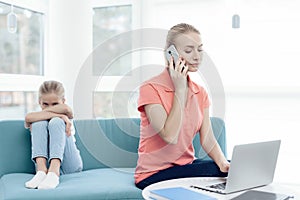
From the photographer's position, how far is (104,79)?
3166 mm

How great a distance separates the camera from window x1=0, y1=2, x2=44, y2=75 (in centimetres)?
275

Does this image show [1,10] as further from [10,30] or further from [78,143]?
[78,143]

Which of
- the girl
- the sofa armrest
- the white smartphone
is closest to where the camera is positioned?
the white smartphone

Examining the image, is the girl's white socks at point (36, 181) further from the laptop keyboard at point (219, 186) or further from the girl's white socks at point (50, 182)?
the laptop keyboard at point (219, 186)

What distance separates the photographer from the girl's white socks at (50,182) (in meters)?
1.72

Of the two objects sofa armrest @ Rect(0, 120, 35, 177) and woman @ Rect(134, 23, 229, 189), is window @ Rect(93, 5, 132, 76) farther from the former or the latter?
woman @ Rect(134, 23, 229, 189)

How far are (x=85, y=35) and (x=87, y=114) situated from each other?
0.71m

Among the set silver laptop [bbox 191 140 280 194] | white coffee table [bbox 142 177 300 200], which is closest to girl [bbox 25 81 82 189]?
white coffee table [bbox 142 177 300 200]

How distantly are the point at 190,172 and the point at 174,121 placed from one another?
218 mm

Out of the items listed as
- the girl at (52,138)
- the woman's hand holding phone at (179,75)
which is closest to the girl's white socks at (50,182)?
the girl at (52,138)

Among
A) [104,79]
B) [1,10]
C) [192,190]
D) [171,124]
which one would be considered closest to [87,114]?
[104,79]

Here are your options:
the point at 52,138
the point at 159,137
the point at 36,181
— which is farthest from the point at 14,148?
the point at 159,137

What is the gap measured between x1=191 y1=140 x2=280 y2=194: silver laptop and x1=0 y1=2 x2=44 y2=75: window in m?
1.96

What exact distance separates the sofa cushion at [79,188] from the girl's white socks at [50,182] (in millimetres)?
27
